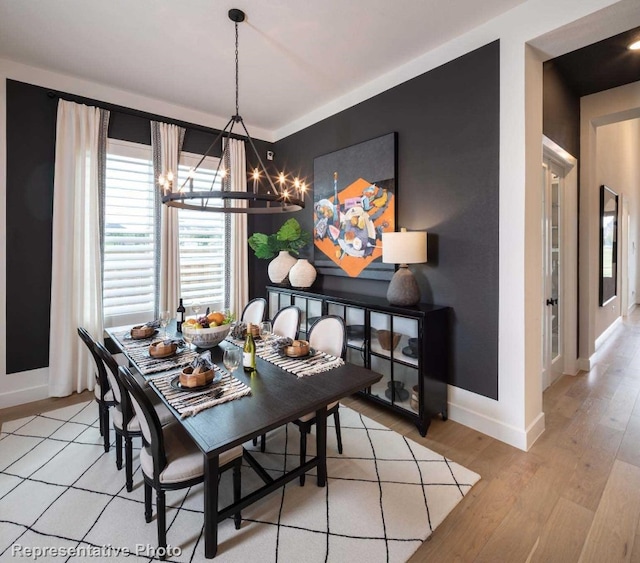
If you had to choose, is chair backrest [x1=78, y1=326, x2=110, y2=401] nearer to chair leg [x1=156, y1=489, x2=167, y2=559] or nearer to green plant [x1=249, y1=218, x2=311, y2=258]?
chair leg [x1=156, y1=489, x2=167, y2=559]

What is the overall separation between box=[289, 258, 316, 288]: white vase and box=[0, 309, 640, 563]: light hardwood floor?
4.78 feet

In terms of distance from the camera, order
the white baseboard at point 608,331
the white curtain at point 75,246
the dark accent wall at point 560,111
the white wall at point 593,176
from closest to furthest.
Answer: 1. the dark accent wall at point 560,111
2. the white curtain at point 75,246
3. the white wall at point 593,176
4. the white baseboard at point 608,331

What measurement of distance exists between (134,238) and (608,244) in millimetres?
6458

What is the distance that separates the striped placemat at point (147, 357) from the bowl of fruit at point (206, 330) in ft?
0.34

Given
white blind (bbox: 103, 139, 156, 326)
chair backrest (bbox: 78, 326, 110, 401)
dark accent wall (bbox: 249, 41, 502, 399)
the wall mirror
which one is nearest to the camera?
chair backrest (bbox: 78, 326, 110, 401)

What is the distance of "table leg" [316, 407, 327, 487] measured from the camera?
198 centimetres

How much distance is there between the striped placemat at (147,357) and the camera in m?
2.01

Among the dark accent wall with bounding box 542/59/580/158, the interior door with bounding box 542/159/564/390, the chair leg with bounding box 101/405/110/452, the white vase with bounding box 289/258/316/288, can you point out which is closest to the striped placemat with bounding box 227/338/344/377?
the chair leg with bounding box 101/405/110/452

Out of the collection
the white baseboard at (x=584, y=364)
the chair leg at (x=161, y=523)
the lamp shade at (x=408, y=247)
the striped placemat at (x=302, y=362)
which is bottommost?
the chair leg at (x=161, y=523)

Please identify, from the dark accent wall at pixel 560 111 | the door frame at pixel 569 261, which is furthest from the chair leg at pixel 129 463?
the door frame at pixel 569 261

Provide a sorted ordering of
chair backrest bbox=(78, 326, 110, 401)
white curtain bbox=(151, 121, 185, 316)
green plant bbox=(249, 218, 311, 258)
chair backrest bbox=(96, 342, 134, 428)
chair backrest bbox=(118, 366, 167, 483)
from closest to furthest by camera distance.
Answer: chair backrest bbox=(118, 366, 167, 483) < chair backrest bbox=(96, 342, 134, 428) < chair backrest bbox=(78, 326, 110, 401) < white curtain bbox=(151, 121, 185, 316) < green plant bbox=(249, 218, 311, 258)

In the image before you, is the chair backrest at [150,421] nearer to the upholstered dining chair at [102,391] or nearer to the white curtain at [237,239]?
the upholstered dining chair at [102,391]

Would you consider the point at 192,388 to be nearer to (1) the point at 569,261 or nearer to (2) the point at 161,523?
(2) the point at 161,523

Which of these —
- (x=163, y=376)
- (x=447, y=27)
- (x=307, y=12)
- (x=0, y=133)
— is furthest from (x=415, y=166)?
(x=0, y=133)
